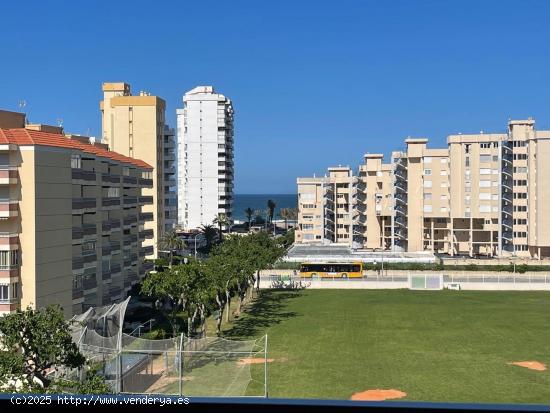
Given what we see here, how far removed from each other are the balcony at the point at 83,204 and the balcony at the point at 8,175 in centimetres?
429

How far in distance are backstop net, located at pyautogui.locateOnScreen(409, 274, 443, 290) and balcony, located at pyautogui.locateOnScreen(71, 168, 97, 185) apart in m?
31.2

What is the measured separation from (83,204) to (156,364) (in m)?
12.2

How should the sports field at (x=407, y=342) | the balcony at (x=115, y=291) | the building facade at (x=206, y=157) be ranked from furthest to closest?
1. the building facade at (x=206, y=157)
2. the balcony at (x=115, y=291)
3. the sports field at (x=407, y=342)

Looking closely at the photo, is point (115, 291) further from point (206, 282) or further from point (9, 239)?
point (9, 239)

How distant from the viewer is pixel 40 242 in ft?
92.2

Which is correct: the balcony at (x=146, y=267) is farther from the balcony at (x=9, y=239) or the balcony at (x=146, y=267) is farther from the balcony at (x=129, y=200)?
the balcony at (x=9, y=239)

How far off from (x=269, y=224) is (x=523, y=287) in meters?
76.4

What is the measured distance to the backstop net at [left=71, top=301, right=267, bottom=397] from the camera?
68.8 ft

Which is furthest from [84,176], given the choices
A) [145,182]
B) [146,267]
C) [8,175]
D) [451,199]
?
[451,199]

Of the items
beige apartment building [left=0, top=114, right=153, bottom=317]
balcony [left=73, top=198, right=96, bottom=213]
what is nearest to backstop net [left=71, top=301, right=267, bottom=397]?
beige apartment building [left=0, top=114, right=153, bottom=317]

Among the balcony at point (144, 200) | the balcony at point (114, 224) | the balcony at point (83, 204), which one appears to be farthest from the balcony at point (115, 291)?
the balcony at point (144, 200)

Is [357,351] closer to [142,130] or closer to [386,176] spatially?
[142,130]

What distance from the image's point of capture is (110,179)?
3894cm

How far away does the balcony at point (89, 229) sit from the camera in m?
33.2
